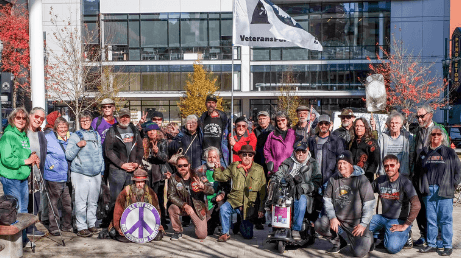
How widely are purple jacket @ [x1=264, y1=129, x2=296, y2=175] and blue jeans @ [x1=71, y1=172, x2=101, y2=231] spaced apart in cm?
303

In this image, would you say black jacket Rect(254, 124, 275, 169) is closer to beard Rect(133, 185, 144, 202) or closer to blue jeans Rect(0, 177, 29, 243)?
beard Rect(133, 185, 144, 202)

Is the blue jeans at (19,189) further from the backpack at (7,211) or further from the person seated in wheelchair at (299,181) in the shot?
the person seated in wheelchair at (299,181)

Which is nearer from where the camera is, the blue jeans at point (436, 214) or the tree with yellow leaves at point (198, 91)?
the blue jeans at point (436, 214)

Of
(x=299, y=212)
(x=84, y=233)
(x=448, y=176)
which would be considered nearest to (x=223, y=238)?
(x=299, y=212)

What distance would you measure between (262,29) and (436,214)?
15.3 feet

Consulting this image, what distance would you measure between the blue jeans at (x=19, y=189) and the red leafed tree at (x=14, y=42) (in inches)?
1269

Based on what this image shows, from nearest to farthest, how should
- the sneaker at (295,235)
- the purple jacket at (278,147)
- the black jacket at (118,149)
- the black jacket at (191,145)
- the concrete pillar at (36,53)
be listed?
the sneaker at (295,235), the black jacket at (118,149), the purple jacket at (278,147), the black jacket at (191,145), the concrete pillar at (36,53)

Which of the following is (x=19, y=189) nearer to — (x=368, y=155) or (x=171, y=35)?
(x=368, y=155)

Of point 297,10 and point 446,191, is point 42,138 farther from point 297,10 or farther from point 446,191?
point 297,10

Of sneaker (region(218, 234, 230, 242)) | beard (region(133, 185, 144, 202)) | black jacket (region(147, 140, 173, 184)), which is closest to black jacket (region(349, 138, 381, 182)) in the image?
sneaker (region(218, 234, 230, 242))

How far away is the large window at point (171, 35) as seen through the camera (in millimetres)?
42062

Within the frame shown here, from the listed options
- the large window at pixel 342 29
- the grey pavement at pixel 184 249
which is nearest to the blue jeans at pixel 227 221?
the grey pavement at pixel 184 249

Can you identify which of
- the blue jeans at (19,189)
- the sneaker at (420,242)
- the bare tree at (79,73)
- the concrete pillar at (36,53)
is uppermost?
the bare tree at (79,73)

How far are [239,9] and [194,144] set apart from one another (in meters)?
2.83
